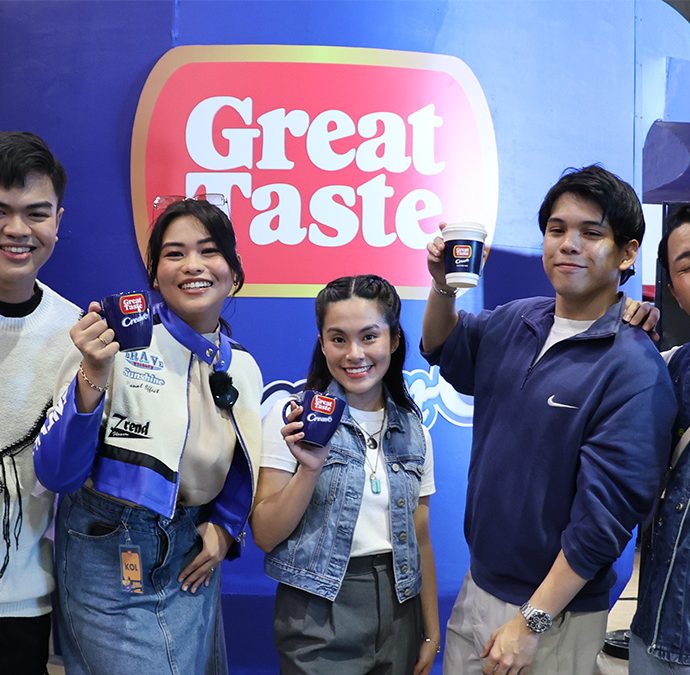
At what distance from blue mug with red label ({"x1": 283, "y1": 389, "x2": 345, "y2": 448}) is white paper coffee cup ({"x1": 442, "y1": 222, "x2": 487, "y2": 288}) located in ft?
1.63

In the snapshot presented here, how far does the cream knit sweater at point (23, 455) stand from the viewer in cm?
194

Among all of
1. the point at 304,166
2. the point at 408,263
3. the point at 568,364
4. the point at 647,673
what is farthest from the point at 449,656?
the point at 304,166

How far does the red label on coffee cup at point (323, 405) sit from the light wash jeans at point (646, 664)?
36.6 inches

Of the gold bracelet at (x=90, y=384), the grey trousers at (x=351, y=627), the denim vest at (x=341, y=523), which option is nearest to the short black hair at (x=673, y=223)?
the denim vest at (x=341, y=523)

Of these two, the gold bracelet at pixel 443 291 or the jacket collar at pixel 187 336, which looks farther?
the gold bracelet at pixel 443 291

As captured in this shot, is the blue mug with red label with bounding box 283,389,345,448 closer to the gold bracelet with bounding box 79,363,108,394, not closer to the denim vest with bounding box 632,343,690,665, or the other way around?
the gold bracelet with bounding box 79,363,108,394

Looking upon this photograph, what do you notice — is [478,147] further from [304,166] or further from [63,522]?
[63,522]

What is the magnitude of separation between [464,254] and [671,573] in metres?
0.92

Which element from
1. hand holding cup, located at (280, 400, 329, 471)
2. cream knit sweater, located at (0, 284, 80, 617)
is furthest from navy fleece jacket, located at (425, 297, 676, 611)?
cream knit sweater, located at (0, 284, 80, 617)

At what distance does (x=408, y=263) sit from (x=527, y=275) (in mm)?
513

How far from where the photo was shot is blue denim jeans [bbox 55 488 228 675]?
1.85m

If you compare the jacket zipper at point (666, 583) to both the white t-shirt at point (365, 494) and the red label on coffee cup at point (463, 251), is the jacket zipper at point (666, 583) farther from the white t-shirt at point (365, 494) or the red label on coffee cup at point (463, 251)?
the red label on coffee cup at point (463, 251)

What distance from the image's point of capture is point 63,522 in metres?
1.92

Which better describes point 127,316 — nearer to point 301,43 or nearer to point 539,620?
point 539,620
